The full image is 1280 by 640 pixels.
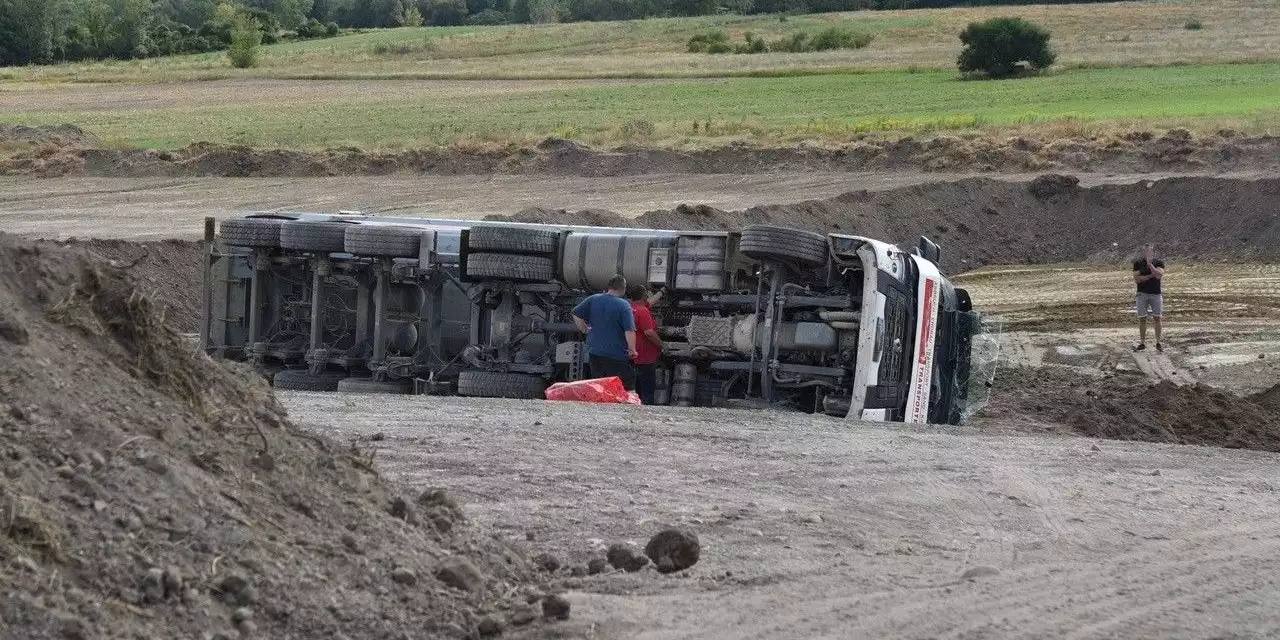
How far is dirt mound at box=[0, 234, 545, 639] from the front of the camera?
20.9ft

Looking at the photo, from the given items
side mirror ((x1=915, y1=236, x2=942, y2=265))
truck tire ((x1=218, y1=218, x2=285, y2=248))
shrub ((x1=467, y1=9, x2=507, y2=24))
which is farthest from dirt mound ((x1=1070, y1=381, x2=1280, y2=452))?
shrub ((x1=467, y1=9, x2=507, y2=24))

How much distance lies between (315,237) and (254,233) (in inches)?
28.1

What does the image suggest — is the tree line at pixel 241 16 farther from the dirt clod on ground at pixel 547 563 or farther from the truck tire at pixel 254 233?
the dirt clod on ground at pixel 547 563

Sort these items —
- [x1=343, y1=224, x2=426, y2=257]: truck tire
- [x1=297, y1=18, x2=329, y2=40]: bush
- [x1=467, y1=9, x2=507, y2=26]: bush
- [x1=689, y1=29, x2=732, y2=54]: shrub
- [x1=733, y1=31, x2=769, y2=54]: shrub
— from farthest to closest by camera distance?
[x1=467, y1=9, x2=507, y2=26]: bush, [x1=297, y1=18, x2=329, y2=40]: bush, [x1=689, y1=29, x2=732, y2=54]: shrub, [x1=733, y1=31, x2=769, y2=54]: shrub, [x1=343, y1=224, x2=426, y2=257]: truck tire

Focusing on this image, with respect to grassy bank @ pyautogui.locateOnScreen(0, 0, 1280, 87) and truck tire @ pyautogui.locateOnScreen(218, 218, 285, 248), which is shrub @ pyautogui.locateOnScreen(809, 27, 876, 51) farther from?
truck tire @ pyautogui.locateOnScreen(218, 218, 285, 248)

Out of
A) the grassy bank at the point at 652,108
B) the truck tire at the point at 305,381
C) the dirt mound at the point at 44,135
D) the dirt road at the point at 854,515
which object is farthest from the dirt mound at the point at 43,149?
the dirt road at the point at 854,515

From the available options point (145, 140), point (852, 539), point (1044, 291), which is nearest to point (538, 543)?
point (852, 539)

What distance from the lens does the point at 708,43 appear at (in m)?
88.5

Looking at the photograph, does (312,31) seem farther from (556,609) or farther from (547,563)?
(556,609)

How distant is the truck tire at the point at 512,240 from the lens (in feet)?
51.6

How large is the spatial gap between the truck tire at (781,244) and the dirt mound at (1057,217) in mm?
16185

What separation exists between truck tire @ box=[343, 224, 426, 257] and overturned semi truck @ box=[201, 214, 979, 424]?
0.01 meters

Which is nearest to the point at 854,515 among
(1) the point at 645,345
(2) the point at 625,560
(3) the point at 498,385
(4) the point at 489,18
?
(2) the point at 625,560

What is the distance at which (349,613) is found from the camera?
6887mm
